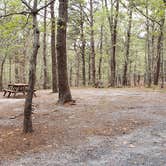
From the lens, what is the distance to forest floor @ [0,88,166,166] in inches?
205

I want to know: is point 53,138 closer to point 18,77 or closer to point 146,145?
point 146,145

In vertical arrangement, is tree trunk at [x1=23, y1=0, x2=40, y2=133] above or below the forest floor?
above

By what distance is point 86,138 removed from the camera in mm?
6641

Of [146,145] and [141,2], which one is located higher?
[141,2]

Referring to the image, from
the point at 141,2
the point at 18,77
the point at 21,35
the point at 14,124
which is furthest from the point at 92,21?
the point at 14,124

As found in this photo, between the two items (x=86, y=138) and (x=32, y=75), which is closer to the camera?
(x=86, y=138)

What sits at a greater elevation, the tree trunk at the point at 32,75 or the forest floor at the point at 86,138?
the tree trunk at the point at 32,75

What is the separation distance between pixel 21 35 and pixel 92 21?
7.32 m

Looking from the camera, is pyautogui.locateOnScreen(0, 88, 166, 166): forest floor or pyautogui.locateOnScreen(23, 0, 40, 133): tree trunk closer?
pyautogui.locateOnScreen(0, 88, 166, 166): forest floor

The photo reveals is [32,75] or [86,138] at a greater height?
[32,75]

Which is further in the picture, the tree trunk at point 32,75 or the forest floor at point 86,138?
the tree trunk at point 32,75

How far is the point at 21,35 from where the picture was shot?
2661cm

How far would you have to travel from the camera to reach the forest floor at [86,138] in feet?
17.0

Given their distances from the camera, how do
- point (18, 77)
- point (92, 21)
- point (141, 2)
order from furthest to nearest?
point (18, 77) → point (92, 21) → point (141, 2)
